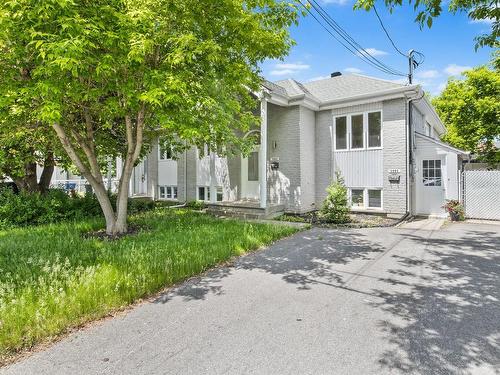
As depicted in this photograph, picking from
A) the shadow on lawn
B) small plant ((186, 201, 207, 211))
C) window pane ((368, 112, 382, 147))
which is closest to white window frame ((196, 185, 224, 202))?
small plant ((186, 201, 207, 211))

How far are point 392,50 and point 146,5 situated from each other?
11.3m

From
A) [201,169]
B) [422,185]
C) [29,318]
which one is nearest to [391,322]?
[29,318]

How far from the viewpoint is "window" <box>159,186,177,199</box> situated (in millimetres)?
17625

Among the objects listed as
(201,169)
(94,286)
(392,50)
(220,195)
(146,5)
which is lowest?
(94,286)

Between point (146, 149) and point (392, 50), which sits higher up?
point (392, 50)

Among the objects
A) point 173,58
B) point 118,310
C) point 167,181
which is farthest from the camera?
point 167,181

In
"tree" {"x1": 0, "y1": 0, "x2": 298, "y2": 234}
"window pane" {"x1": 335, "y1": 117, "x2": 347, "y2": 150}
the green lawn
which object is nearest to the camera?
the green lawn

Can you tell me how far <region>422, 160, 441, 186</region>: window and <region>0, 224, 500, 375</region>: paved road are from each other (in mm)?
6732

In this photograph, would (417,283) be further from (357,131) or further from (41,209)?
(41,209)

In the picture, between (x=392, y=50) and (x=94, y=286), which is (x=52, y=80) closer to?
(x=94, y=286)

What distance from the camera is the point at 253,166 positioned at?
14273 millimetres

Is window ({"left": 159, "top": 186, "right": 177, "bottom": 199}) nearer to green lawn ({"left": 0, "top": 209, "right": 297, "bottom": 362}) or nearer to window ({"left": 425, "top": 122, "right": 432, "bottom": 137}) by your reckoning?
green lawn ({"left": 0, "top": 209, "right": 297, "bottom": 362})

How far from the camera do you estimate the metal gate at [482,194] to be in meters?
11.5

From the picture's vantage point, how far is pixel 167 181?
58.1ft
